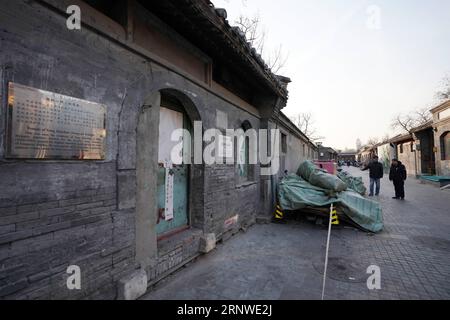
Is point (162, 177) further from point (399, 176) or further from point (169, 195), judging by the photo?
point (399, 176)

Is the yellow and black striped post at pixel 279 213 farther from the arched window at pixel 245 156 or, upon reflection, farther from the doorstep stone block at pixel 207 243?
the doorstep stone block at pixel 207 243

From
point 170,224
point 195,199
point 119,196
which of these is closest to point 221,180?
point 195,199

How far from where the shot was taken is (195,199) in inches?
179

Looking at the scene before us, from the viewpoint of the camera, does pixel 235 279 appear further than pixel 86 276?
Yes

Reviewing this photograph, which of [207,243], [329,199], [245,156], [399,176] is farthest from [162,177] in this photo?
[399,176]

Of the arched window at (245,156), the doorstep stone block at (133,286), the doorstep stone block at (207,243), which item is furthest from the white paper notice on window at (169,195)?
the arched window at (245,156)

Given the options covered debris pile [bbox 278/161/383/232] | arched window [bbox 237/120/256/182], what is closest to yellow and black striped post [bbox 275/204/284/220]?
covered debris pile [bbox 278/161/383/232]

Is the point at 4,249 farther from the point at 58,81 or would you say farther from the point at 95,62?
the point at 95,62

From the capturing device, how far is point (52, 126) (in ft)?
7.12

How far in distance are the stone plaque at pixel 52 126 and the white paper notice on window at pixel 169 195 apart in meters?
1.52

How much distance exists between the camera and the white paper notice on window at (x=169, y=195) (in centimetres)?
403

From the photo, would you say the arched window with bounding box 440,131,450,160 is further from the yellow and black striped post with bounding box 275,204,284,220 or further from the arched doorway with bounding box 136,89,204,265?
the arched doorway with bounding box 136,89,204,265

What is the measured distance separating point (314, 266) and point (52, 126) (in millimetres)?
4039

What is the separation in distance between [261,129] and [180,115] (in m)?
3.51
